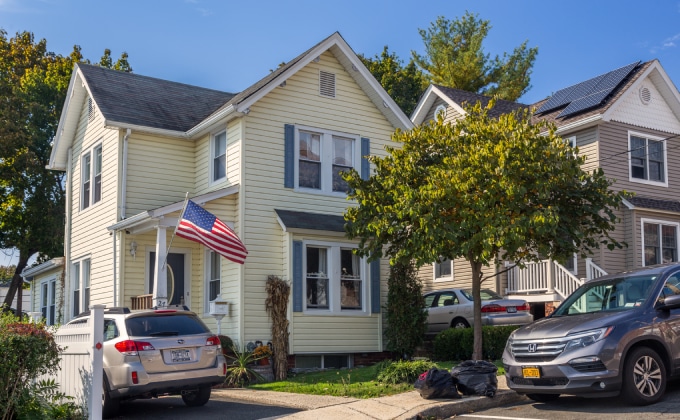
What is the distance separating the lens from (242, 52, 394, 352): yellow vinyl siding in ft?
57.5

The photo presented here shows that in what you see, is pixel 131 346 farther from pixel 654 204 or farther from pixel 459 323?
pixel 654 204

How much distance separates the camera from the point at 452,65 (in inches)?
1688

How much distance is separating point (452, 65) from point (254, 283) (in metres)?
28.5

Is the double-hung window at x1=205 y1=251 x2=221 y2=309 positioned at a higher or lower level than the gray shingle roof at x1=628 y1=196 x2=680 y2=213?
lower

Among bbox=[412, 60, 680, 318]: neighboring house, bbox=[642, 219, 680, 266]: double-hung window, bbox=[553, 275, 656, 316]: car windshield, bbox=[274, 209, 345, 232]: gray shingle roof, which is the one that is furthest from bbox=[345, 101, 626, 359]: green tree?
bbox=[642, 219, 680, 266]: double-hung window

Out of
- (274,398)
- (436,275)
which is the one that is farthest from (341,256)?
(436,275)

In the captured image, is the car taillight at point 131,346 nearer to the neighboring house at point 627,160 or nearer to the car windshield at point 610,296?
the car windshield at point 610,296

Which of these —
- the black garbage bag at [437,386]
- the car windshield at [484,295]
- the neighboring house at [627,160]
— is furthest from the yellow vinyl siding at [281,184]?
the black garbage bag at [437,386]

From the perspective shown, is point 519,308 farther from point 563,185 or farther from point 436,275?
point 436,275

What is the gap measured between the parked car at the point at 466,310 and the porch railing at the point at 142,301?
6711mm

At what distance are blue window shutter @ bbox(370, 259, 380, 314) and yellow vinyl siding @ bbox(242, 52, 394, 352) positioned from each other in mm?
249

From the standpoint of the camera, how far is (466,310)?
1956 cm

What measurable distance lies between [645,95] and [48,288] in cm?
2051

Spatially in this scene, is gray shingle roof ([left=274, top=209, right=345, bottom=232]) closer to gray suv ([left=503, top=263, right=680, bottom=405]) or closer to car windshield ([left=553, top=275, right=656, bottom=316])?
car windshield ([left=553, top=275, right=656, bottom=316])
